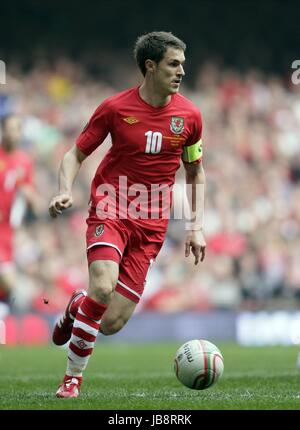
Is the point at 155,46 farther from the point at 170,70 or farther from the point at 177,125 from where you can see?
the point at 177,125

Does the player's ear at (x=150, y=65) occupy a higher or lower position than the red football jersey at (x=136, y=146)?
higher

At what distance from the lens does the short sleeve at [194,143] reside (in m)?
7.79

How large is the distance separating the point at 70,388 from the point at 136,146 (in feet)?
5.85

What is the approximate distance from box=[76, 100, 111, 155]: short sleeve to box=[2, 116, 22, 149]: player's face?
12.9 feet

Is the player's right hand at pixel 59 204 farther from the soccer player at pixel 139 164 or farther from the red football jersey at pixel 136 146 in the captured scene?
the red football jersey at pixel 136 146

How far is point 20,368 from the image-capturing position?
10.8 metres

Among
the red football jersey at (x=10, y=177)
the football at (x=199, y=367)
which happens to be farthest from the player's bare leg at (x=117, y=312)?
the red football jersey at (x=10, y=177)

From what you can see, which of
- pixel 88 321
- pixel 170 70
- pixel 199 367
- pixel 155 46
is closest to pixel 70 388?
pixel 88 321

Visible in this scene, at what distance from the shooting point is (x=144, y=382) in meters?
8.77

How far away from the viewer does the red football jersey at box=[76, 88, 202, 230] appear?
24.9 ft

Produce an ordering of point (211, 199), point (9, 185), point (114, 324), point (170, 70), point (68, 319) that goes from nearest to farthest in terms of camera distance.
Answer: point (170, 70)
point (114, 324)
point (68, 319)
point (9, 185)
point (211, 199)

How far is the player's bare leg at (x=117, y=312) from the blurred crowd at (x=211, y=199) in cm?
844

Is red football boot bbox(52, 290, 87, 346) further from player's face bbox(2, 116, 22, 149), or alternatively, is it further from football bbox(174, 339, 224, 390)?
player's face bbox(2, 116, 22, 149)

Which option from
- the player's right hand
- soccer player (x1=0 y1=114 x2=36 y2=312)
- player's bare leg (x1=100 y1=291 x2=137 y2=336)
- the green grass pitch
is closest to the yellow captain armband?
player's bare leg (x1=100 y1=291 x2=137 y2=336)
